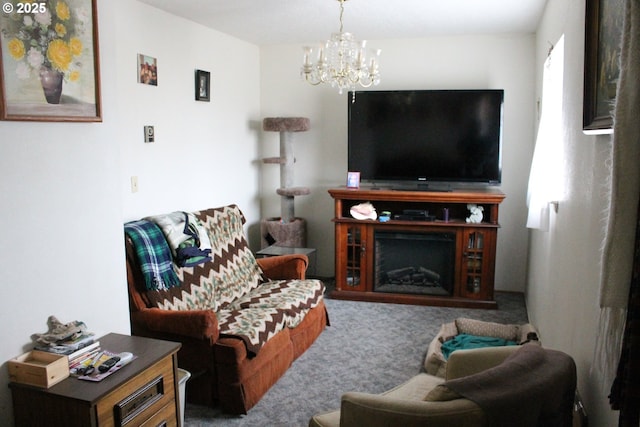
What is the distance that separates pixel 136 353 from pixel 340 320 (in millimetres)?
2326

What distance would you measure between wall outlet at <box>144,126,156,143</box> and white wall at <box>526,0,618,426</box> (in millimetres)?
2678

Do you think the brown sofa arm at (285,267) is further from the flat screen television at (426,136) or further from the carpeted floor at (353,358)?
the flat screen television at (426,136)

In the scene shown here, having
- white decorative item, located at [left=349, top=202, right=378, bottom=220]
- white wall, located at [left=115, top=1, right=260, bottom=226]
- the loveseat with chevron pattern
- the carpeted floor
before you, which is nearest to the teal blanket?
the carpeted floor

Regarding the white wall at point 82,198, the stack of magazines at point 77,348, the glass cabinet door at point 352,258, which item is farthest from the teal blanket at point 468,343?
the stack of magazines at point 77,348

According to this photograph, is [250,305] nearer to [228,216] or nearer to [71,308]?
[228,216]

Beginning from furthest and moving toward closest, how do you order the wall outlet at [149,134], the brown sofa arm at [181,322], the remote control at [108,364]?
the wall outlet at [149,134] < the brown sofa arm at [181,322] < the remote control at [108,364]

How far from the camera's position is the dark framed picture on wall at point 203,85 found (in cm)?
436

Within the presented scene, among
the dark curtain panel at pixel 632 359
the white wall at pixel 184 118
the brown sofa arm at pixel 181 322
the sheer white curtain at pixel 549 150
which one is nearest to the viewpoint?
the dark curtain panel at pixel 632 359

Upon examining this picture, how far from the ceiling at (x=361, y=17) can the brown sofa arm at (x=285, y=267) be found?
191 cm

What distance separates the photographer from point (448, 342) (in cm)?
349

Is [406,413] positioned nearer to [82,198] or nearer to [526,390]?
[526,390]

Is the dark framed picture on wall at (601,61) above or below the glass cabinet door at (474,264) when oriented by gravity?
above

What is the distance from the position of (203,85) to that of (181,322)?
2.26 meters

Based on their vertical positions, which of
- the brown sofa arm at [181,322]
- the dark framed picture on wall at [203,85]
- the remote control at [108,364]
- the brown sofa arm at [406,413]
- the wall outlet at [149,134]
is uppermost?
the dark framed picture on wall at [203,85]
